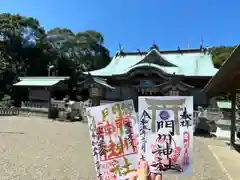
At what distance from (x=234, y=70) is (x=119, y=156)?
13.3 ft

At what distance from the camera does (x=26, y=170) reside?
4488 millimetres

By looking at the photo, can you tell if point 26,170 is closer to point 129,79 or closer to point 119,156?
point 119,156

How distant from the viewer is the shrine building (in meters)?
13.3

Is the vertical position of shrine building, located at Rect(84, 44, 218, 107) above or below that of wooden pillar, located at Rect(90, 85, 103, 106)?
above

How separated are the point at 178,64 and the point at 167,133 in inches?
600

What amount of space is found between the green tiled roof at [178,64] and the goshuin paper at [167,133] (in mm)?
12030

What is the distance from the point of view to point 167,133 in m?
2.05

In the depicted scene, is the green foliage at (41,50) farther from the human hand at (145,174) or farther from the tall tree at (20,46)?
the human hand at (145,174)

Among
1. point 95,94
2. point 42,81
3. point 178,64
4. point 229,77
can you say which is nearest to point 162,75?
point 178,64

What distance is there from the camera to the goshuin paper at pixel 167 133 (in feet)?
6.49

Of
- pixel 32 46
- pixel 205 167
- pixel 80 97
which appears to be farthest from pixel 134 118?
pixel 32 46

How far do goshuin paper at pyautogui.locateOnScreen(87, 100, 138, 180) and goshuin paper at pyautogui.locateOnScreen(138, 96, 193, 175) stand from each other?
0.42 feet

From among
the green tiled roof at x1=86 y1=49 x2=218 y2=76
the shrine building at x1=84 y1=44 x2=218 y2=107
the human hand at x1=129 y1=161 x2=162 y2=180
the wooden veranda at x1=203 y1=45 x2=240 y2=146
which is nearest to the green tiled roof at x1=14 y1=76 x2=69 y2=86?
the green tiled roof at x1=86 y1=49 x2=218 y2=76

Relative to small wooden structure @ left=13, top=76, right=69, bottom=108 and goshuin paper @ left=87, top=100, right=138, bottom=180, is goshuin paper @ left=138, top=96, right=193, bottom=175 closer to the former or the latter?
goshuin paper @ left=87, top=100, right=138, bottom=180
